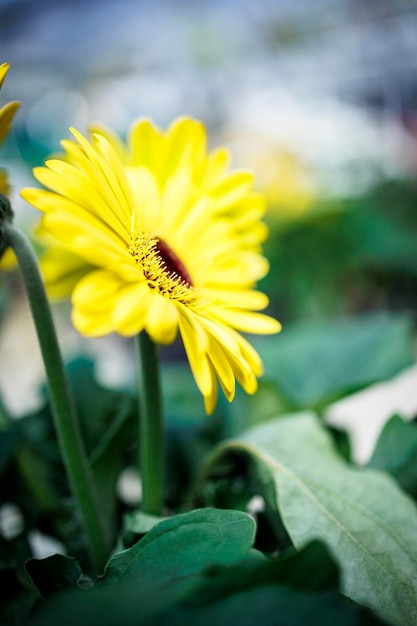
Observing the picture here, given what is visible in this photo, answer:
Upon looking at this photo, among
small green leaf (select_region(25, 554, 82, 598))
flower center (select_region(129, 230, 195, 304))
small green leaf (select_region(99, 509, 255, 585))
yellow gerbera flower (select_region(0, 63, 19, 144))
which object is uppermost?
yellow gerbera flower (select_region(0, 63, 19, 144))

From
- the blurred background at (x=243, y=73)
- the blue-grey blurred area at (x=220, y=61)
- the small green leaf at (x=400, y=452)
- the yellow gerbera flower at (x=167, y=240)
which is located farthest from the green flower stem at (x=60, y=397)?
the blue-grey blurred area at (x=220, y=61)

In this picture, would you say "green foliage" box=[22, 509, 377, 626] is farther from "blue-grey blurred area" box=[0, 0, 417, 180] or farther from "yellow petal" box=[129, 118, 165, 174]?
"blue-grey blurred area" box=[0, 0, 417, 180]

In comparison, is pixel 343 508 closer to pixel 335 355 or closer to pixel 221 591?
pixel 221 591

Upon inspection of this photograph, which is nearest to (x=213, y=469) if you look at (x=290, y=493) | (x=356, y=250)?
(x=290, y=493)

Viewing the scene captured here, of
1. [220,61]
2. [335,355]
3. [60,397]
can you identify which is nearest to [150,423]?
[60,397]

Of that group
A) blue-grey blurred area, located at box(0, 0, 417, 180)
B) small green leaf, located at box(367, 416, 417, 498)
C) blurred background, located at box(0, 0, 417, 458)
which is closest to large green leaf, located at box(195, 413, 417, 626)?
small green leaf, located at box(367, 416, 417, 498)

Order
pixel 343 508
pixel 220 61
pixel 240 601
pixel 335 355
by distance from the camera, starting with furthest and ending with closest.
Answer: pixel 220 61
pixel 335 355
pixel 343 508
pixel 240 601
